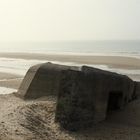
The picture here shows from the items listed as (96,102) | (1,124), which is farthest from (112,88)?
(1,124)

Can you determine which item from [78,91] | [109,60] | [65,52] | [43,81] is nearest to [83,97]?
[78,91]

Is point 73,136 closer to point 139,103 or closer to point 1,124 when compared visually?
point 1,124

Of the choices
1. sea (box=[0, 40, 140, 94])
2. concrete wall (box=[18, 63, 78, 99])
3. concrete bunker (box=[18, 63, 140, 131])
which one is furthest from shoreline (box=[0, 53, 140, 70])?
concrete wall (box=[18, 63, 78, 99])

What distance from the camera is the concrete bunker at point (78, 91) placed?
8.01 metres

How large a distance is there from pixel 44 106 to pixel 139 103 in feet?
11.6

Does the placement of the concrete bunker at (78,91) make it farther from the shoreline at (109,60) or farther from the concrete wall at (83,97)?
the shoreline at (109,60)

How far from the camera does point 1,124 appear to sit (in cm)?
707

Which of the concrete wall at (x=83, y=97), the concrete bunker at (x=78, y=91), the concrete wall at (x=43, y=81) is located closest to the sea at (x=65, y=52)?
the concrete wall at (x=43, y=81)

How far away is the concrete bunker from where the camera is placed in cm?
801

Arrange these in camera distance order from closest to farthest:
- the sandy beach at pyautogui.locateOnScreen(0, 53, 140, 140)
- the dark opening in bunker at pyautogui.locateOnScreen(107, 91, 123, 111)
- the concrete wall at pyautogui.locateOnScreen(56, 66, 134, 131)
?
the sandy beach at pyautogui.locateOnScreen(0, 53, 140, 140) → the concrete wall at pyautogui.locateOnScreen(56, 66, 134, 131) → the dark opening in bunker at pyautogui.locateOnScreen(107, 91, 123, 111)

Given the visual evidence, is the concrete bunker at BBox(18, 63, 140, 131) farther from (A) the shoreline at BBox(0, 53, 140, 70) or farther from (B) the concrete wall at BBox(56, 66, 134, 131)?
(A) the shoreline at BBox(0, 53, 140, 70)

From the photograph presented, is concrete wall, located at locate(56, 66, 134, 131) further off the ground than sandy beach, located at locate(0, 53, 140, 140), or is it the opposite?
concrete wall, located at locate(56, 66, 134, 131)

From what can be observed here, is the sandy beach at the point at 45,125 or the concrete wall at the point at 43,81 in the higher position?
the concrete wall at the point at 43,81

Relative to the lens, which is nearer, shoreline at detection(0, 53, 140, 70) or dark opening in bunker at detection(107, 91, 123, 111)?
dark opening in bunker at detection(107, 91, 123, 111)
